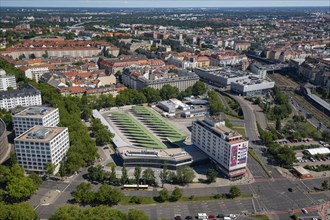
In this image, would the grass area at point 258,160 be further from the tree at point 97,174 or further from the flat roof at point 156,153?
the tree at point 97,174

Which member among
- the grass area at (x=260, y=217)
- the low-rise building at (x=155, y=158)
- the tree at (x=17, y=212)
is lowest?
the grass area at (x=260, y=217)

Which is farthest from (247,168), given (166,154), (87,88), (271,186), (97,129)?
(87,88)

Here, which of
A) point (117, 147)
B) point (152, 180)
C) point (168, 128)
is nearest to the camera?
point (152, 180)

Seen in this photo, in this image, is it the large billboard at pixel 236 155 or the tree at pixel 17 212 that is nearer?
the tree at pixel 17 212

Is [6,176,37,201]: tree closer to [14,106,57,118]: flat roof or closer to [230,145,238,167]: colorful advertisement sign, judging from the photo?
[14,106,57,118]: flat roof

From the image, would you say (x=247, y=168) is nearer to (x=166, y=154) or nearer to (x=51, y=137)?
(x=166, y=154)

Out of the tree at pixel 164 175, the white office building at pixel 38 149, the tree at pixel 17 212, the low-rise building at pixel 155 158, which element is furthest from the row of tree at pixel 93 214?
the low-rise building at pixel 155 158
